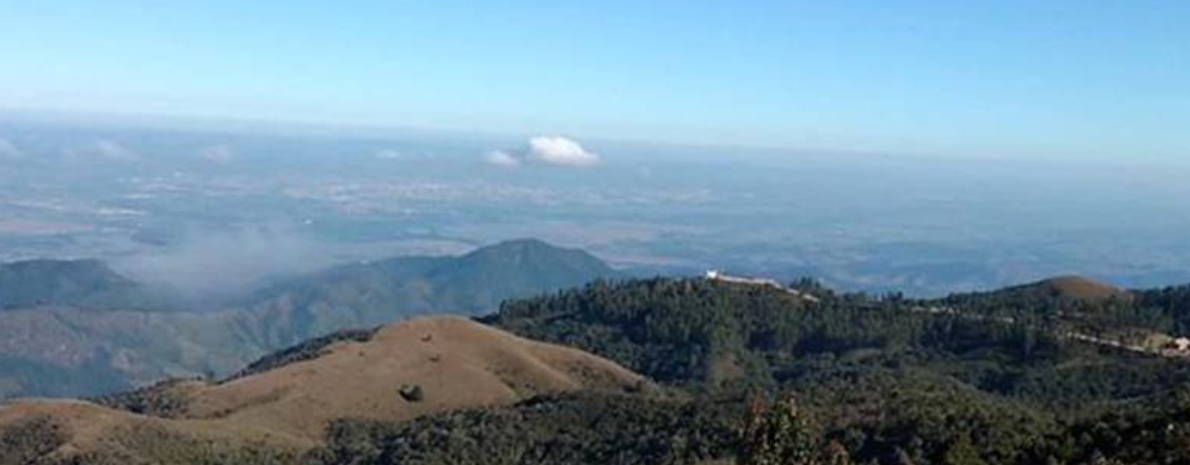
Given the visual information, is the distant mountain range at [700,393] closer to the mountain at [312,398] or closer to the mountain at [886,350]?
the mountain at [312,398]

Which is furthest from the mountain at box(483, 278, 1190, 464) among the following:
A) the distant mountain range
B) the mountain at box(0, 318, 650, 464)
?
the mountain at box(0, 318, 650, 464)

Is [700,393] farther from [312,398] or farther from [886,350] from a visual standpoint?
[312,398]

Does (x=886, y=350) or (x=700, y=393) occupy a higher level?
(x=886, y=350)

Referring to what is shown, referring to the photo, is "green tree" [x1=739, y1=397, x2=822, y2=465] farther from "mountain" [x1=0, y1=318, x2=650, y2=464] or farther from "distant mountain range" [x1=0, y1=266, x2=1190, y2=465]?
"mountain" [x1=0, y1=318, x2=650, y2=464]

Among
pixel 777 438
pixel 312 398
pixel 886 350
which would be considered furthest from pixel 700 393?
pixel 777 438

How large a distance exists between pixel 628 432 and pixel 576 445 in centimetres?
430

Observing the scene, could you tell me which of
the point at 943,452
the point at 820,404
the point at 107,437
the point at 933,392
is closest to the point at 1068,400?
the point at 933,392

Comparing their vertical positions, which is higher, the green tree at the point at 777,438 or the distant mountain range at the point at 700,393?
the green tree at the point at 777,438

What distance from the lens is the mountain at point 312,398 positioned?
355 feet

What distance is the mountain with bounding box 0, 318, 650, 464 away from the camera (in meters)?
108

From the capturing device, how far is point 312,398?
131 m

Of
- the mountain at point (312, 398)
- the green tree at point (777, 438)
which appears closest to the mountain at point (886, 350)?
the mountain at point (312, 398)

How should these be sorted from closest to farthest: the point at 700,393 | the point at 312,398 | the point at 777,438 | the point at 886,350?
1. the point at 777,438
2. the point at 312,398
3. the point at 700,393
4. the point at 886,350

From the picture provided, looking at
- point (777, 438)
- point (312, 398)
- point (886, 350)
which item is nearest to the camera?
point (777, 438)
